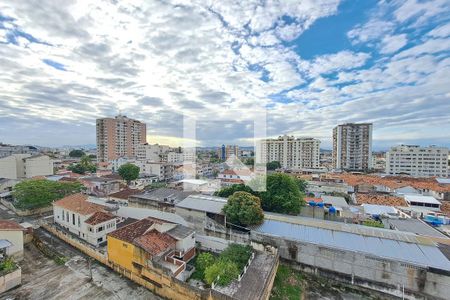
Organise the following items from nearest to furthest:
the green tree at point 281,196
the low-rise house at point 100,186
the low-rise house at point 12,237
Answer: the low-rise house at point 12,237
the green tree at point 281,196
the low-rise house at point 100,186

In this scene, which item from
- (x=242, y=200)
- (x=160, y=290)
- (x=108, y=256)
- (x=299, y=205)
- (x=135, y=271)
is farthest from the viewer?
(x=299, y=205)

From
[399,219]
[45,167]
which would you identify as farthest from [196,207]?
[45,167]

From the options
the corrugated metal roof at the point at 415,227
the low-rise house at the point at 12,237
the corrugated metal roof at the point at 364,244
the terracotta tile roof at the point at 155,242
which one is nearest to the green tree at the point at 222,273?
the terracotta tile roof at the point at 155,242

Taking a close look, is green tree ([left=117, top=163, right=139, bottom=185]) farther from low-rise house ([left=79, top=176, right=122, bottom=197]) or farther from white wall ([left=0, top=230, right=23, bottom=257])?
white wall ([left=0, top=230, right=23, bottom=257])

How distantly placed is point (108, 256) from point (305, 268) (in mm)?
11800

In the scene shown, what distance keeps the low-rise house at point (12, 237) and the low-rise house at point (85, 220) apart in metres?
3.17

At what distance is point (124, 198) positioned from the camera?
23141 mm

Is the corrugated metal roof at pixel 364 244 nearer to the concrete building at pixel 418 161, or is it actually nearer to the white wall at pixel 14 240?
the white wall at pixel 14 240

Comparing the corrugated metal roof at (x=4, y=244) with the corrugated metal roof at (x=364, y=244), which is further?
the corrugated metal roof at (x=4, y=244)

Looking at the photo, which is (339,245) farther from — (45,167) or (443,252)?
(45,167)

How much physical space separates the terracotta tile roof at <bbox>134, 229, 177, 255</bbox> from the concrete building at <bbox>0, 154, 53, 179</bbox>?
35.4 meters

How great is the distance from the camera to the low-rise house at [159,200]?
18.2 metres

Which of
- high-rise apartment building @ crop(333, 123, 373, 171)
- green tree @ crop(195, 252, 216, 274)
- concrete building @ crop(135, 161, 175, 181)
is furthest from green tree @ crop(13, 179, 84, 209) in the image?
high-rise apartment building @ crop(333, 123, 373, 171)

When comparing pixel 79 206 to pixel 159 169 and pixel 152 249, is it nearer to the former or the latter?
pixel 152 249
